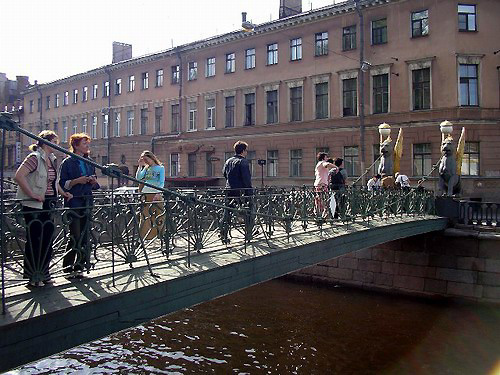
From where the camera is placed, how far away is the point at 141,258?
5.88 meters

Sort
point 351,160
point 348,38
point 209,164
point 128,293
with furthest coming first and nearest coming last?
1. point 209,164
2. point 348,38
3. point 351,160
4. point 128,293

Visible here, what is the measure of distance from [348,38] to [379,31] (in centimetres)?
166

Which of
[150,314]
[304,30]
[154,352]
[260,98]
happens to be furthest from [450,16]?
[150,314]

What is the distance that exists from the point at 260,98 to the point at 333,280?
49.5 ft

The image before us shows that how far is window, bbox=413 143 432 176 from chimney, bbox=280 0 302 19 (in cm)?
1189

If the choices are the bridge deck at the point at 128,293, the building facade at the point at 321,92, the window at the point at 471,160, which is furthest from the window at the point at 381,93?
the bridge deck at the point at 128,293

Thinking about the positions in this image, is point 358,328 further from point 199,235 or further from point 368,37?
point 368,37

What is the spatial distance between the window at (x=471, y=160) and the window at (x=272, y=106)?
10578 mm

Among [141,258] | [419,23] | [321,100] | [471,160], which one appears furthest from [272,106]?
[141,258]

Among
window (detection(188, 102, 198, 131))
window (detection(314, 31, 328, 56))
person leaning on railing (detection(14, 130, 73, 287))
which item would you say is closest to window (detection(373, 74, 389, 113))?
window (detection(314, 31, 328, 56))

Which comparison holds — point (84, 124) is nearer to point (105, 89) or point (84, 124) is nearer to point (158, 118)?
point (105, 89)

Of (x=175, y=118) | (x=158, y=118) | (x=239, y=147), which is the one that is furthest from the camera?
(x=158, y=118)

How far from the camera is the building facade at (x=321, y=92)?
21094mm

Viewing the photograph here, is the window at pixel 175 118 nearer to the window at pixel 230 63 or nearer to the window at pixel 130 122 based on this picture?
the window at pixel 130 122
